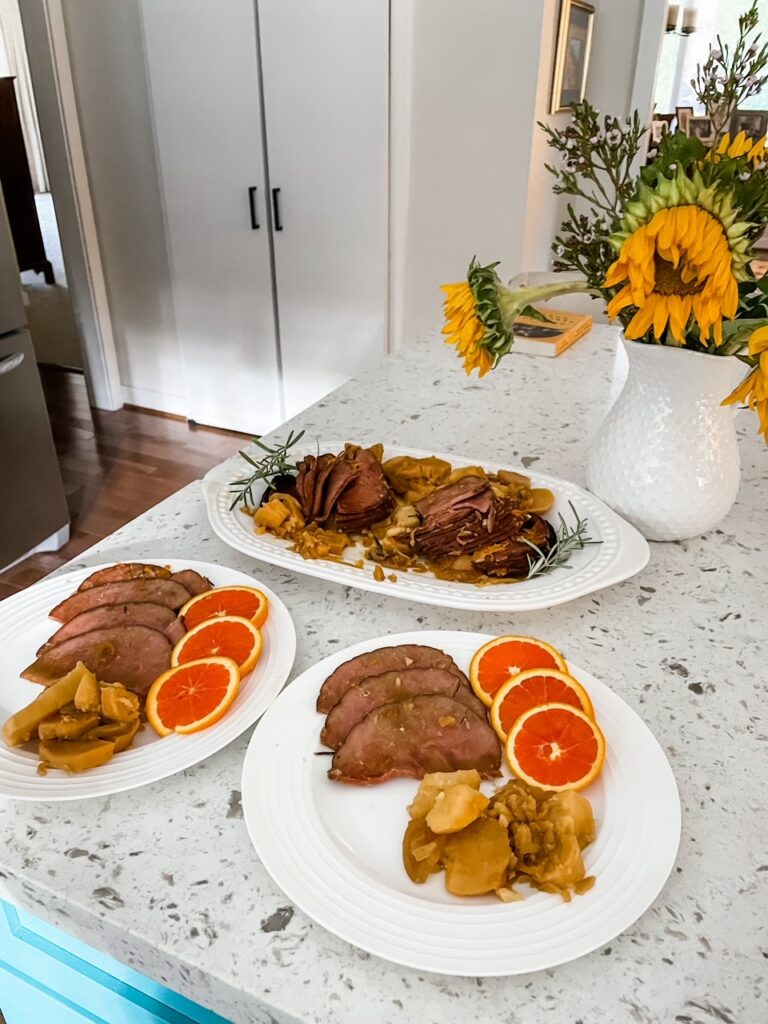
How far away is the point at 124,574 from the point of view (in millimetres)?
899

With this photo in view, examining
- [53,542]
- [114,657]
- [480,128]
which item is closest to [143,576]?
[114,657]

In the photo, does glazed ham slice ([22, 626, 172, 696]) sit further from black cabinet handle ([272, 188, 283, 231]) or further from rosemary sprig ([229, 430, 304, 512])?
black cabinet handle ([272, 188, 283, 231])

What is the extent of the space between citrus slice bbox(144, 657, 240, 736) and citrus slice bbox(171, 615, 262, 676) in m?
0.02

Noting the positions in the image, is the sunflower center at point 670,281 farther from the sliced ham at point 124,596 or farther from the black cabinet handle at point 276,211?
the black cabinet handle at point 276,211

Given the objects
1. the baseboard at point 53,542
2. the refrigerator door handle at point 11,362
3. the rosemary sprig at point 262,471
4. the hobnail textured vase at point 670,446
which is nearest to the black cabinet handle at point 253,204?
the refrigerator door handle at point 11,362

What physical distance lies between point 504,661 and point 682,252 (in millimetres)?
411

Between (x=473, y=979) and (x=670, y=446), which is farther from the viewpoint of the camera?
(x=670, y=446)

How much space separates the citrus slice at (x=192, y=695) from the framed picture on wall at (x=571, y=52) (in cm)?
255

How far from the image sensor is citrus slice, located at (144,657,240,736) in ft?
2.35

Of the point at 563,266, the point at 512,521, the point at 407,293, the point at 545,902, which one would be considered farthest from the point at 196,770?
the point at 407,293

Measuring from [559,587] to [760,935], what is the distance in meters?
0.38

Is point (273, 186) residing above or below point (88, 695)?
above

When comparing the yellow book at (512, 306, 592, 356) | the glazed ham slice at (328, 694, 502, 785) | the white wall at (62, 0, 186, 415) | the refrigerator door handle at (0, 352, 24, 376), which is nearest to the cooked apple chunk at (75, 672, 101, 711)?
the glazed ham slice at (328, 694, 502, 785)

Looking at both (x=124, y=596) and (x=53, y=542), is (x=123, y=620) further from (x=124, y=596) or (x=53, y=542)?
(x=53, y=542)
